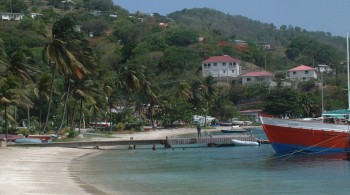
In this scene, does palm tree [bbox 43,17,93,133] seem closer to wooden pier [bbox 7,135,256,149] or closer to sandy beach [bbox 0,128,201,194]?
wooden pier [bbox 7,135,256,149]

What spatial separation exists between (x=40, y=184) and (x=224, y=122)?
101 metres

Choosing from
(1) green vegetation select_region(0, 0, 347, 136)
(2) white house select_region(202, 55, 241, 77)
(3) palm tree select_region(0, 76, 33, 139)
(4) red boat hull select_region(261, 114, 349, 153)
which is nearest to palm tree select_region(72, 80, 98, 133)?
(1) green vegetation select_region(0, 0, 347, 136)

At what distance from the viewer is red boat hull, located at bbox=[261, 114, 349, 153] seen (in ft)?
163

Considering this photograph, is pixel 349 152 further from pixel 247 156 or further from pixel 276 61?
pixel 276 61

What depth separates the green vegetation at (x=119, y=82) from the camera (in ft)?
211

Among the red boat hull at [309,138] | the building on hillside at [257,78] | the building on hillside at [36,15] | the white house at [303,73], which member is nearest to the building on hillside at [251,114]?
the building on hillside at [257,78]

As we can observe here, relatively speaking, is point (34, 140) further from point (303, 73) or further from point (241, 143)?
point (303, 73)

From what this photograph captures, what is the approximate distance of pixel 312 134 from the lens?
49750 millimetres

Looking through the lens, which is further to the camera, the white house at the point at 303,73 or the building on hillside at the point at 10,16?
the building on hillside at the point at 10,16

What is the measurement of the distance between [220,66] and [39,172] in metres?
128

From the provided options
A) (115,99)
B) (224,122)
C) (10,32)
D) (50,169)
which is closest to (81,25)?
(10,32)

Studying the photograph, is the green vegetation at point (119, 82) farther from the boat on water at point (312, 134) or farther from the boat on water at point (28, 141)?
the boat on water at point (312, 134)

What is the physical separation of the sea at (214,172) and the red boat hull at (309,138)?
773mm

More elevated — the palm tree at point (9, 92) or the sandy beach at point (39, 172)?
the palm tree at point (9, 92)
